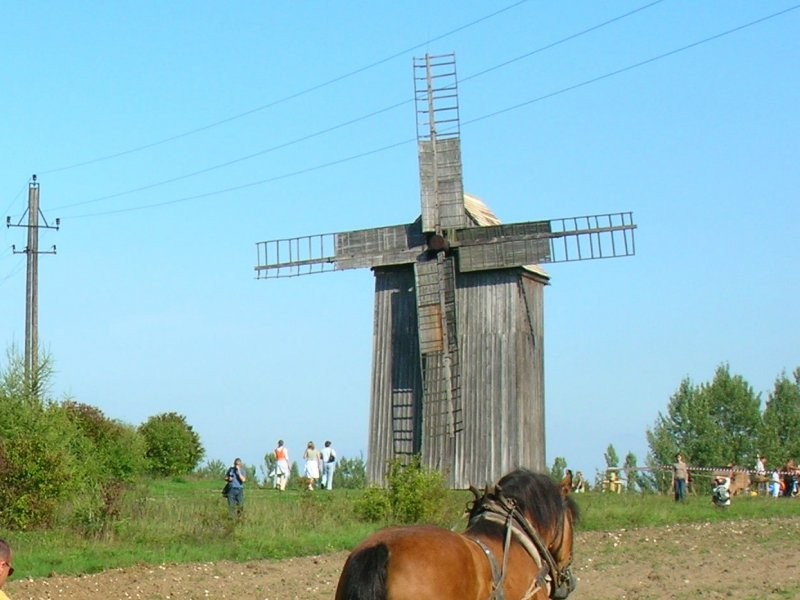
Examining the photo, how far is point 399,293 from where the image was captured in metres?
33.7

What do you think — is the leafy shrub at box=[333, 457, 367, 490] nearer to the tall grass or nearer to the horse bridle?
the tall grass

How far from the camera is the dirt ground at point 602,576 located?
17359mm

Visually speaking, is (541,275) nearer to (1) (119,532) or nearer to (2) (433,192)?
(2) (433,192)

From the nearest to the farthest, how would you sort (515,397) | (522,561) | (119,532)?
(522,561), (119,532), (515,397)

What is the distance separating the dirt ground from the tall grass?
105 centimetres

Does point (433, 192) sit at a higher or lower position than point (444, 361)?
higher

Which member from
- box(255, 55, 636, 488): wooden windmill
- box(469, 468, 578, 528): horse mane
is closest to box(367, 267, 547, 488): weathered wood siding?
box(255, 55, 636, 488): wooden windmill

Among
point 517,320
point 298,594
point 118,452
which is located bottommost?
point 298,594

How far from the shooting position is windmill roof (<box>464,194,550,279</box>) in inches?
1307

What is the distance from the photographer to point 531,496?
31.2 feet

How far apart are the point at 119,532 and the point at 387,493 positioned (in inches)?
221

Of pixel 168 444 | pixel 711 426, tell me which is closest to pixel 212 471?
pixel 168 444

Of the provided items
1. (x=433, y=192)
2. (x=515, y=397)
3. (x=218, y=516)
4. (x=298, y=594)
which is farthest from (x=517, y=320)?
(x=298, y=594)

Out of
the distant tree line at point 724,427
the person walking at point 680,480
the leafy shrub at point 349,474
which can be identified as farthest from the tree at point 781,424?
the person walking at point 680,480
